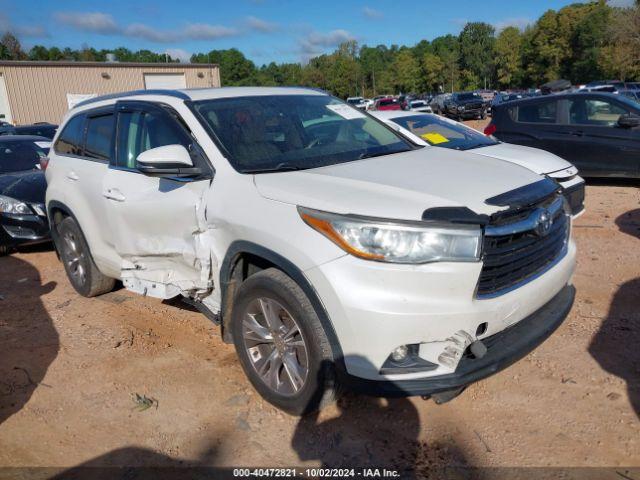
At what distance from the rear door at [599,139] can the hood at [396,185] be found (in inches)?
237

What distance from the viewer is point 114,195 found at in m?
4.10

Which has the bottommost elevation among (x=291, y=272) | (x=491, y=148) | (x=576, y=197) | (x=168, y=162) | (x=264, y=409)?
(x=264, y=409)

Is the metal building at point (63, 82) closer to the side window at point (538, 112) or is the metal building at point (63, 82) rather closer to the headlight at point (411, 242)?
the side window at point (538, 112)

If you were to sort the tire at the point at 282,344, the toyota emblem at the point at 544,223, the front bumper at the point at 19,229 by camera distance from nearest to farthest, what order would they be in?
1. the tire at the point at 282,344
2. the toyota emblem at the point at 544,223
3. the front bumper at the point at 19,229

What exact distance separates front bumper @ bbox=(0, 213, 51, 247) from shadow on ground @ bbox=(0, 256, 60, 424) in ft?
2.12

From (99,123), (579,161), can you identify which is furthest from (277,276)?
(579,161)

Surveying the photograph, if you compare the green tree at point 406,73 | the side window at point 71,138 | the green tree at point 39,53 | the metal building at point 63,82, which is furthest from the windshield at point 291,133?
the green tree at point 39,53

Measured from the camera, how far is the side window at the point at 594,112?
28.1ft

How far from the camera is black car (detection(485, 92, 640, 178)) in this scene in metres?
8.35

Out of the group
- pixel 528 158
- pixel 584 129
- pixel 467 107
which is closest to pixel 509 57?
pixel 467 107

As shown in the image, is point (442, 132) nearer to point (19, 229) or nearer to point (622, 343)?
point (622, 343)

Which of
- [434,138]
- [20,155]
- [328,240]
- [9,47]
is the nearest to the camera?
[328,240]

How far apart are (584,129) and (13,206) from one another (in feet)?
28.1

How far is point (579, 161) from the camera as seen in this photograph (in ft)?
28.8
